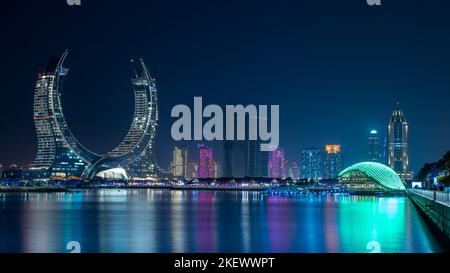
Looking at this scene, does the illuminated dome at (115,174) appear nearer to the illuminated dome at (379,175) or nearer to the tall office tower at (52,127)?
the tall office tower at (52,127)

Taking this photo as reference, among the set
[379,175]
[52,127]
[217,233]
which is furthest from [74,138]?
[217,233]

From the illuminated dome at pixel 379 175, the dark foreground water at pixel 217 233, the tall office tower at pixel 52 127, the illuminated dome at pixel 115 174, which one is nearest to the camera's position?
the dark foreground water at pixel 217 233

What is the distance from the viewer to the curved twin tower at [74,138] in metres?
136

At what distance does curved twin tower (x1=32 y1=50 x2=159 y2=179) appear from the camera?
136375mm

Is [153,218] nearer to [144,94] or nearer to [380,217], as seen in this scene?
[380,217]

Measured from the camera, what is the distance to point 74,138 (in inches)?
5679

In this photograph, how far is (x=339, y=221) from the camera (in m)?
42.1

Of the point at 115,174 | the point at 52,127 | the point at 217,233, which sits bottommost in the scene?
the point at 217,233

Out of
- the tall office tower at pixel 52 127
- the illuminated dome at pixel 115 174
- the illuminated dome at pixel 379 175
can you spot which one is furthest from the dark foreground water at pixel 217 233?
the illuminated dome at pixel 115 174

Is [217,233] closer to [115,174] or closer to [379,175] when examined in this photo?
[379,175]

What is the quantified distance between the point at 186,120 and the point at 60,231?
37.0ft

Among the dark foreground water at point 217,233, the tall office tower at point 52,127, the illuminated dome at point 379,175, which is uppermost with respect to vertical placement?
the tall office tower at point 52,127
